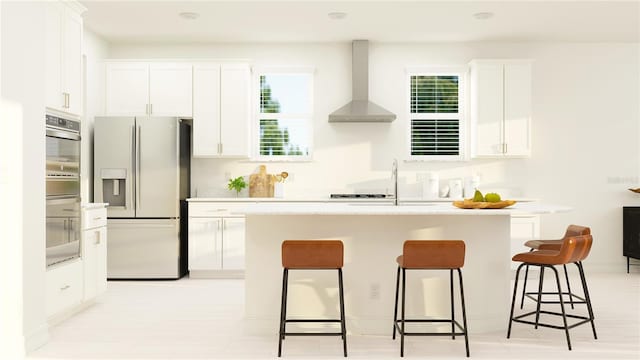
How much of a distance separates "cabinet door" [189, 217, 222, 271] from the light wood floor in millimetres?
1217

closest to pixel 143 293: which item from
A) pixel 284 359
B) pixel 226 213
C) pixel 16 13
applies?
pixel 226 213

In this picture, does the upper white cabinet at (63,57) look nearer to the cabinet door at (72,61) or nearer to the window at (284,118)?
the cabinet door at (72,61)

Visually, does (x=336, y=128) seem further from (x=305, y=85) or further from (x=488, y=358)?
(x=488, y=358)

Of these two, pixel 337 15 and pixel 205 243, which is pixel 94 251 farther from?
pixel 337 15

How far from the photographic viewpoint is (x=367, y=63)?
6.57 m

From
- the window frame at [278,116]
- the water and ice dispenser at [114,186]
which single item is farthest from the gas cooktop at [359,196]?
the water and ice dispenser at [114,186]

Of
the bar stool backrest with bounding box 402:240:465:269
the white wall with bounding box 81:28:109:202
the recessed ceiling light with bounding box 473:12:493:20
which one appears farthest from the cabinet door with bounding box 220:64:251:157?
the bar stool backrest with bounding box 402:240:465:269

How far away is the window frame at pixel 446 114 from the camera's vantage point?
6.75 meters

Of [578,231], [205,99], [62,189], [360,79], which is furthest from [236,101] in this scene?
[578,231]

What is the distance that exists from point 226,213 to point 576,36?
4590mm

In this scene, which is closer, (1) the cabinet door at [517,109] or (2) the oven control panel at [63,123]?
(2) the oven control panel at [63,123]

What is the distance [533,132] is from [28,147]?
18.2 feet

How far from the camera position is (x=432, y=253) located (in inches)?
137

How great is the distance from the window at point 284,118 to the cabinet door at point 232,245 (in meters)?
1.01
